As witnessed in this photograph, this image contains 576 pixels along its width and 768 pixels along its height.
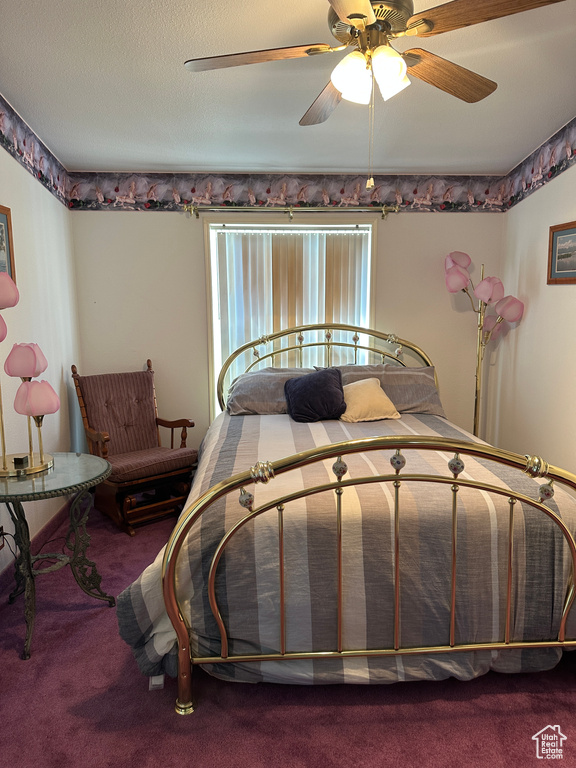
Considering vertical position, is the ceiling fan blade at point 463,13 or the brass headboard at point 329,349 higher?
the ceiling fan blade at point 463,13

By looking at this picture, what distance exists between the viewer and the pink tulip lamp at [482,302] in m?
3.72

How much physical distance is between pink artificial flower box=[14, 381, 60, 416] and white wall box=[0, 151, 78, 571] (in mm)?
442

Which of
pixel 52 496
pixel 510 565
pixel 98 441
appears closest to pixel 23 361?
pixel 52 496

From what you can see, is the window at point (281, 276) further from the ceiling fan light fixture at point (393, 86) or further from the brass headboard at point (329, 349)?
the ceiling fan light fixture at point (393, 86)

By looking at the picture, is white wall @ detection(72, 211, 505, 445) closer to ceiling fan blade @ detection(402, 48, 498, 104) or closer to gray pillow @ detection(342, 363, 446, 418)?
gray pillow @ detection(342, 363, 446, 418)

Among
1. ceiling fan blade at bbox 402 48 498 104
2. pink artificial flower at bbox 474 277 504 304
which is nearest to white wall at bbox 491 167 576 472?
pink artificial flower at bbox 474 277 504 304

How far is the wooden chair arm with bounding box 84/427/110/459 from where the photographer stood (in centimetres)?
338

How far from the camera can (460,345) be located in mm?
4238

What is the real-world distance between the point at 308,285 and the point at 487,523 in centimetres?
268

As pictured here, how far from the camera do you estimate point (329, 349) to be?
4.14 m

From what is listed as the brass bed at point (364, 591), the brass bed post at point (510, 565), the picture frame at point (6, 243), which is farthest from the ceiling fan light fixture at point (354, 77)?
the picture frame at point (6, 243)

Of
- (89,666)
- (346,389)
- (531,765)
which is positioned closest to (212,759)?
(89,666)

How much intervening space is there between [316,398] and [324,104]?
168 cm

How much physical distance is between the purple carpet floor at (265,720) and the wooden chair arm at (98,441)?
4.61ft
